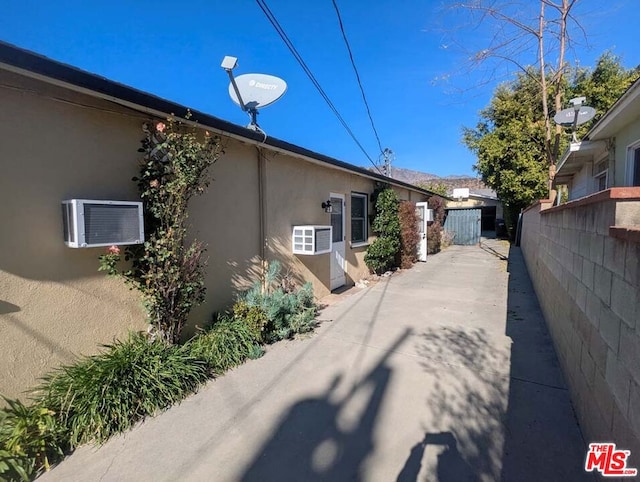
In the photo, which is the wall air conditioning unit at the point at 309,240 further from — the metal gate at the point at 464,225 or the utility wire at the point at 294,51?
the metal gate at the point at 464,225

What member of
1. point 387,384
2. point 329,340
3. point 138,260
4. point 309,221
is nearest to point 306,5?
point 309,221

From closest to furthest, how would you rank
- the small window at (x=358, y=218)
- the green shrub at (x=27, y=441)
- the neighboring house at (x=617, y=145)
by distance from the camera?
the green shrub at (x=27, y=441), the neighboring house at (x=617, y=145), the small window at (x=358, y=218)

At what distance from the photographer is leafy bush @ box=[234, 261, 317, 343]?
4336mm

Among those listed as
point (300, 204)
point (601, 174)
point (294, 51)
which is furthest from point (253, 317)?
point (601, 174)

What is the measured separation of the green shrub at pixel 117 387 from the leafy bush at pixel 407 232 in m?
8.08

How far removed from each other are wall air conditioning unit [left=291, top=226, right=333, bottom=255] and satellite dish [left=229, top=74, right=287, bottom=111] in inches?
87.4

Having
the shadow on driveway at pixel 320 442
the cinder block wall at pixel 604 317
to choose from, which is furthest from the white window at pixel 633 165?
the shadow on driveway at pixel 320 442

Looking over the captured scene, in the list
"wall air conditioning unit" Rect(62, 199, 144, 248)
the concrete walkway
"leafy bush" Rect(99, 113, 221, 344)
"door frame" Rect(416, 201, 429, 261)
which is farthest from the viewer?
"door frame" Rect(416, 201, 429, 261)

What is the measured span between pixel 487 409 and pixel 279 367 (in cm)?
217

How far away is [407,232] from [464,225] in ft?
31.3

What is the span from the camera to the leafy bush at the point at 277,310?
14.2 ft

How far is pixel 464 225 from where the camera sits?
18422 millimetres

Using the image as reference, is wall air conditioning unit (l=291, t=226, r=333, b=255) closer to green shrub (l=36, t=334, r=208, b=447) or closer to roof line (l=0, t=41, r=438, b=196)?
roof line (l=0, t=41, r=438, b=196)

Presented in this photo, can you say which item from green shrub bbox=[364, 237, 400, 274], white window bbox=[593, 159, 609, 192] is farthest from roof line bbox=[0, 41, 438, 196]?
white window bbox=[593, 159, 609, 192]
